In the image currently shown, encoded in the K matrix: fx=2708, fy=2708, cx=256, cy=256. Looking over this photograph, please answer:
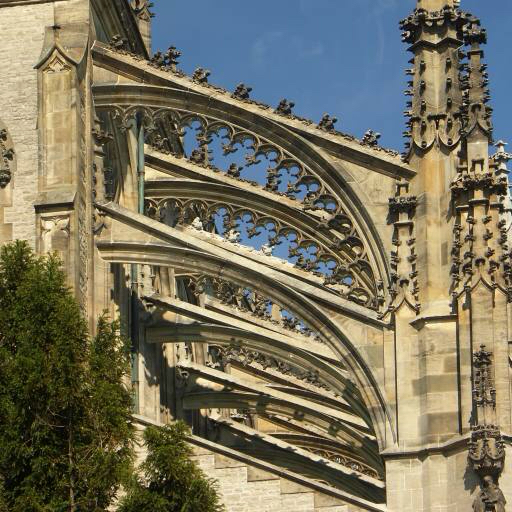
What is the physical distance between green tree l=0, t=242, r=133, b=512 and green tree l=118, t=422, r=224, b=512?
0.28 meters

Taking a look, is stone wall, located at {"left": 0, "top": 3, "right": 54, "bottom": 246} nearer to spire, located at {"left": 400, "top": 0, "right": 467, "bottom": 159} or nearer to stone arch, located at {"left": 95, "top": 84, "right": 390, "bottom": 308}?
stone arch, located at {"left": 95, "top": 84, "right": 390, "bottom": 308}

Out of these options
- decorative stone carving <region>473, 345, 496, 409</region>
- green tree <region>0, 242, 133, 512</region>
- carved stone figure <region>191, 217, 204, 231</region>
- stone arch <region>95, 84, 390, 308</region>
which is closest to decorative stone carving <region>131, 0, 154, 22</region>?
carved stone figure <region>191, 217, 204, 231</region>

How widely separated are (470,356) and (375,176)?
3.46 meters

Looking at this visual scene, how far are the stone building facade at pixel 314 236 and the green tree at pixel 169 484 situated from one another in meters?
6.08

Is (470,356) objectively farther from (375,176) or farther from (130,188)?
(130,188)

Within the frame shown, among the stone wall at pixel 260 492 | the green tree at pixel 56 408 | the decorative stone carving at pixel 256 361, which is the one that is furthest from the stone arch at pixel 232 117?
the green tree at pixel 56 408

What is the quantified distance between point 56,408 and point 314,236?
1142 cm

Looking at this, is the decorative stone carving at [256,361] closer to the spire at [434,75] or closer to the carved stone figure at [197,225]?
the carved stone figure at [197,225]

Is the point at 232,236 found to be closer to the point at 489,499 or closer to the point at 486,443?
the point at 486,443

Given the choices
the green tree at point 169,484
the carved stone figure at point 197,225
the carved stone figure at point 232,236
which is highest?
the carved stone figure at point 197,225

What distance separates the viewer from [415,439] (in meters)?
36.6

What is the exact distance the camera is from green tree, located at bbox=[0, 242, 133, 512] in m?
28.5

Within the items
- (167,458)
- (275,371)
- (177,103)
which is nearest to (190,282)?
(275,371)

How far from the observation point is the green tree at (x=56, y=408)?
2847 centimetres
